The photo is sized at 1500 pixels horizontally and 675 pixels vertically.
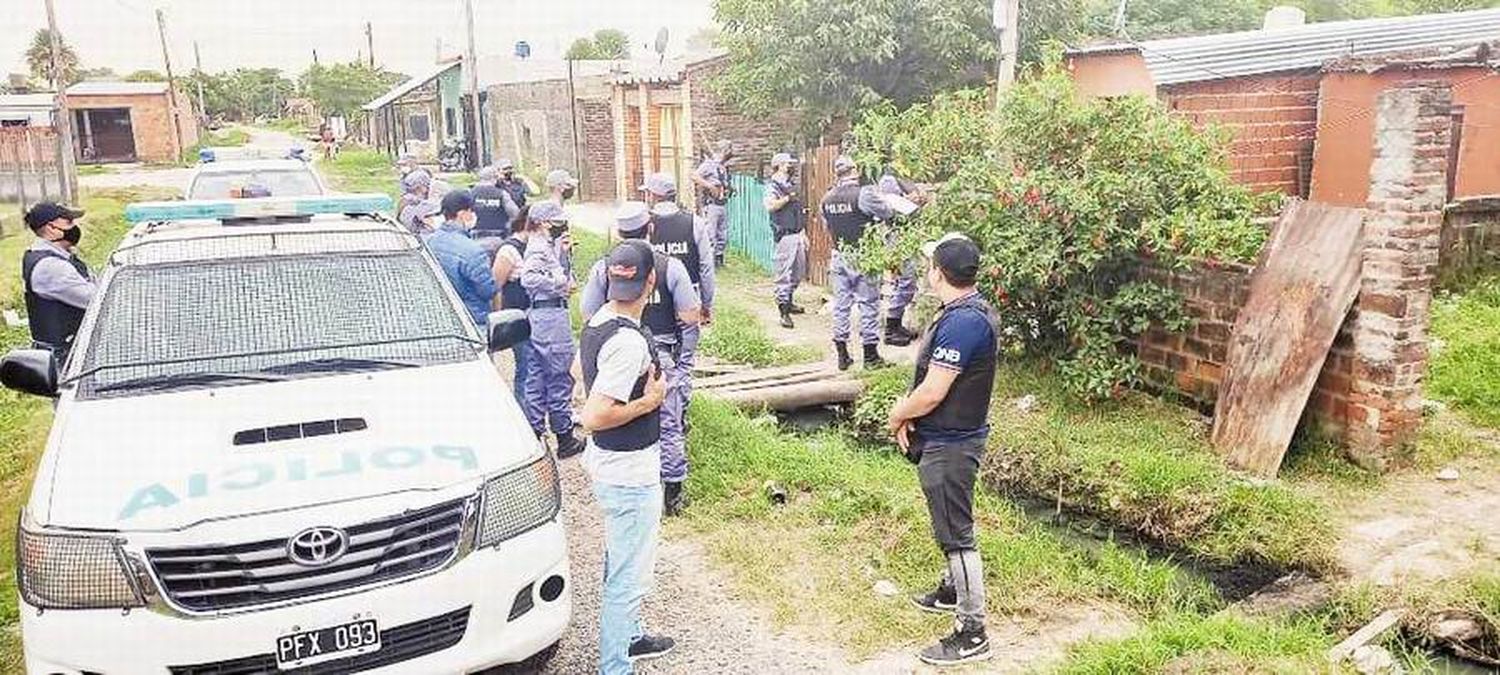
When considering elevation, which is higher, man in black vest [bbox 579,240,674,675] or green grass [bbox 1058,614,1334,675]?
man in black vest [bbox 579,240,674,675]

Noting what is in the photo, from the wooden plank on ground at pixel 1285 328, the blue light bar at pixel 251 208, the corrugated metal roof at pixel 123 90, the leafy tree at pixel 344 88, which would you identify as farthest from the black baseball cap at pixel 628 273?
the leafy tree at pixel 344 88

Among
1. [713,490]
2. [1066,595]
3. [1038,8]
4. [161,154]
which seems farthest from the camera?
[161,154]

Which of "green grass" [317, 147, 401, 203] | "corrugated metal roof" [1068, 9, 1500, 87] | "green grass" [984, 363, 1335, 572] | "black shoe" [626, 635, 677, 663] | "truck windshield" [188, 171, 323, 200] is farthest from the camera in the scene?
"green grass" [317, 147, 401, 203]

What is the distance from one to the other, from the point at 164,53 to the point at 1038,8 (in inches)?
1925

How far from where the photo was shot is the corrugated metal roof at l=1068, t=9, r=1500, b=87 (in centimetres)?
1066

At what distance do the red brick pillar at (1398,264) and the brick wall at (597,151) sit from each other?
17.8 meters

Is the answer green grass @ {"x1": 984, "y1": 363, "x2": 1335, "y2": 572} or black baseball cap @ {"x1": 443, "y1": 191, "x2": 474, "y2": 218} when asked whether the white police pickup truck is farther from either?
green grass @ {"x1": 984, "y1": 363, "x2": 1335, "y2": 572}

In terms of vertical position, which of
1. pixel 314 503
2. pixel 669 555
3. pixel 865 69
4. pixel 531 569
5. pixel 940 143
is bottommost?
pixel 669 555

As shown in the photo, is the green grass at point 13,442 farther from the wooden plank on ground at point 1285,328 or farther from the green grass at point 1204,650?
the wooden plank on ground at point 1285,328

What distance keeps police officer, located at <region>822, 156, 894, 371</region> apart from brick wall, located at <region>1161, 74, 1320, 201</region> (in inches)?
150

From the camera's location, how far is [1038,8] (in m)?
13.6

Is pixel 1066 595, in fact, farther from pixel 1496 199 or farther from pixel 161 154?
pixel 161 154

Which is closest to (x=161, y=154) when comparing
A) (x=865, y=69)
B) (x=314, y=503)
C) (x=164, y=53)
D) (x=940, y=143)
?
(x=164, y=53)

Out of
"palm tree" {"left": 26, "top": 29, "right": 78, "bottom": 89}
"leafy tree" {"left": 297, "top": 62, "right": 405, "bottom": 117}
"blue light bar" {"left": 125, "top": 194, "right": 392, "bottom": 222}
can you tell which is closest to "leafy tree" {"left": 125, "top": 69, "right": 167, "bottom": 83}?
"palm tree" {"left": 26, "top": 29, "right": 78, "bottom": 89}
